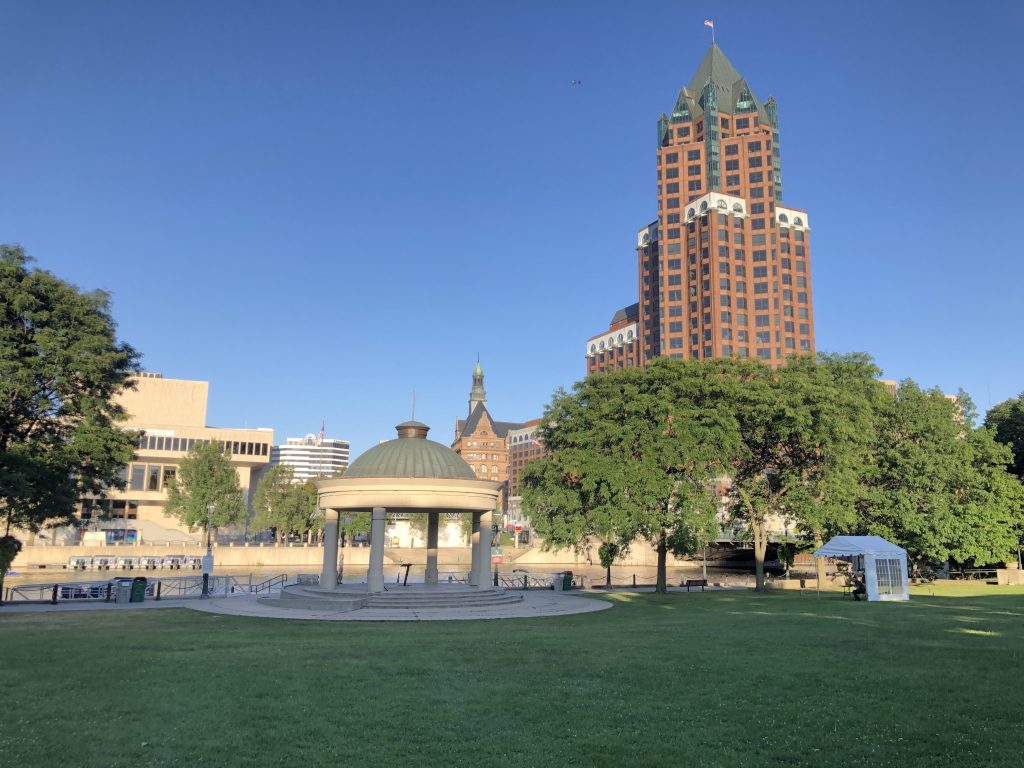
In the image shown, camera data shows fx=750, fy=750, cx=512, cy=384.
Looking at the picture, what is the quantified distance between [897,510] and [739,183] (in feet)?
386

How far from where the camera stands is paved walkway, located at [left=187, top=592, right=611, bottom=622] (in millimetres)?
28906

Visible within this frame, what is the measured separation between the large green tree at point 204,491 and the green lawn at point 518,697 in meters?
76.8

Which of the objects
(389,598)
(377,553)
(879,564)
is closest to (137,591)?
(377,553)

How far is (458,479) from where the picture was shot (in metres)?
35.6

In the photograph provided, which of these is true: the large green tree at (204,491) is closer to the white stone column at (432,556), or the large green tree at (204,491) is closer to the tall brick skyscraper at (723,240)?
the white stone column at (432,556)

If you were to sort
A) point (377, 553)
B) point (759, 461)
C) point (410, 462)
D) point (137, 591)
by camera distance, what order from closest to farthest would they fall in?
point (377, 553) → point (137, 591) → point (410, 462) → point (759, 461)

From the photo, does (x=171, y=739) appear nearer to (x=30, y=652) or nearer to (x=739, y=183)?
(x=30, y=652)

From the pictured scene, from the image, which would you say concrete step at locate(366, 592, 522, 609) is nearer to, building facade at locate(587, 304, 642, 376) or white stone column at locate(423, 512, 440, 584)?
white stone column at locate(423, 512, 440, 584)

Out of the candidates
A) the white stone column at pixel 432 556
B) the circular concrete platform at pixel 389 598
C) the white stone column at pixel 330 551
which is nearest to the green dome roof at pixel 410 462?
the white stone column at pixel 330 551

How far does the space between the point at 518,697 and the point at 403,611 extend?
737 inches

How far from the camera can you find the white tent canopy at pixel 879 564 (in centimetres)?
3634

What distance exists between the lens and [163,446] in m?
123

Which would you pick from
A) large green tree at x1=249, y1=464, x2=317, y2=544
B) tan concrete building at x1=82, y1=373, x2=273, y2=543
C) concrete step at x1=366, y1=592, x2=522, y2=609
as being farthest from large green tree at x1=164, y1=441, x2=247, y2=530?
concrete step at x1=366, y1=592, x2=522, y2=609

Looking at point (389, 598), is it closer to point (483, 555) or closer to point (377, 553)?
point (377, 553)
